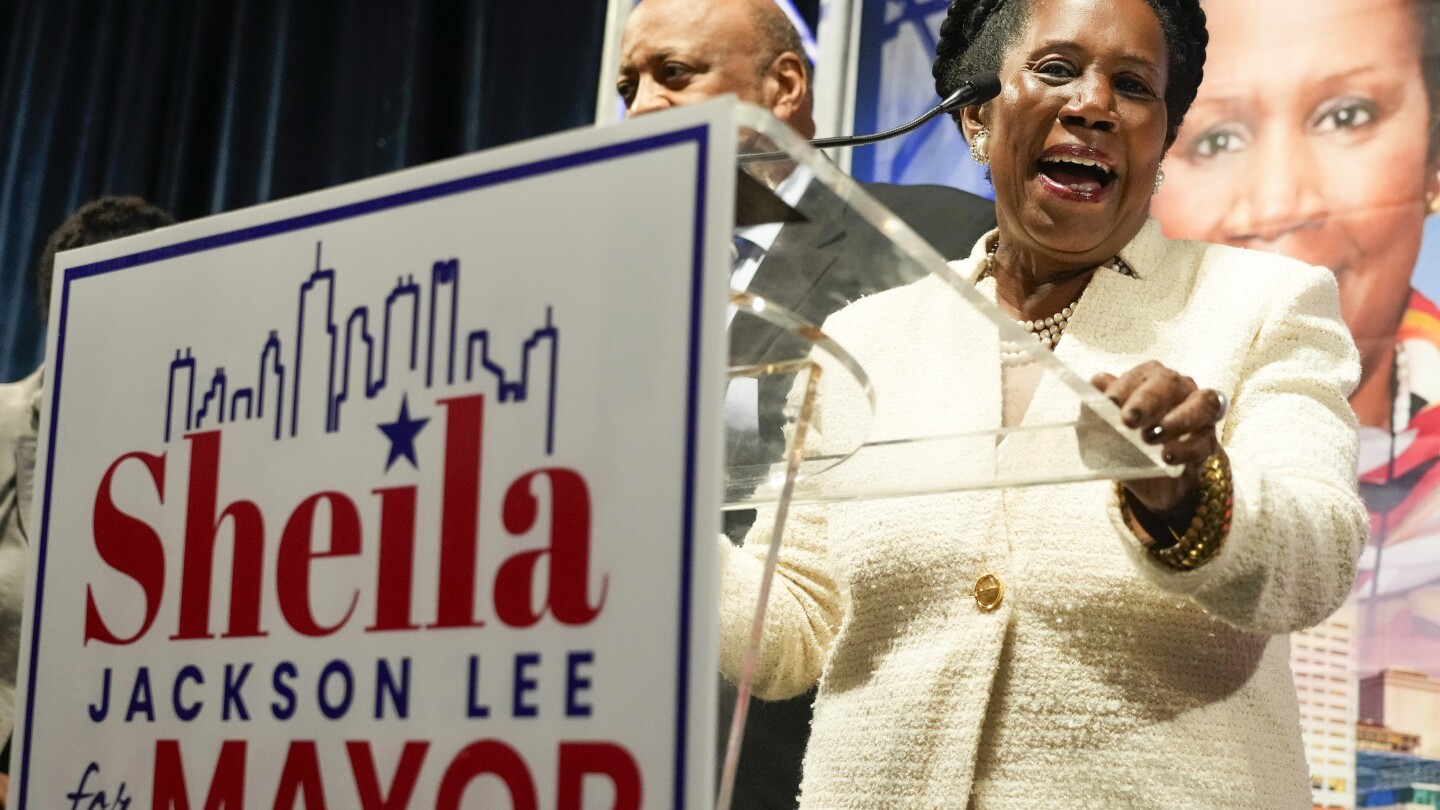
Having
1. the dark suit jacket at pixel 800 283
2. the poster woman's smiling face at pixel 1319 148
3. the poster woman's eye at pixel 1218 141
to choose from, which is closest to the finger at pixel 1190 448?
the dark suit jacket at pixel 800 283

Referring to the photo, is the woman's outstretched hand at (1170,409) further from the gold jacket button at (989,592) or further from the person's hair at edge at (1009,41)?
the person's hair at edge at (1009,41)

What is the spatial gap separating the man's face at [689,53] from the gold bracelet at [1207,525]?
5.34 feet

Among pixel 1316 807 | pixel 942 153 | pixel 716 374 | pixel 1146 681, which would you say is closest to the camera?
pixel 716 374

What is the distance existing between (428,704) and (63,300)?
0.42 m

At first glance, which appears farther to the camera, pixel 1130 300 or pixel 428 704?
pixel 1130 300

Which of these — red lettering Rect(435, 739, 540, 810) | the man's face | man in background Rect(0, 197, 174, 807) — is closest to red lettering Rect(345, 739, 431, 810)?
red lettering Rect(435, 739, 540, 810)

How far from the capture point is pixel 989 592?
119 cm

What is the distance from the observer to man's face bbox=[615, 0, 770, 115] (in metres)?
2.54

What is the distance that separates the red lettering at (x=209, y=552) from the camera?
0.85 m

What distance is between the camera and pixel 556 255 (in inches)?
29.7

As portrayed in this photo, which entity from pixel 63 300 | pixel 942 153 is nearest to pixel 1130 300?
pixel 63 300

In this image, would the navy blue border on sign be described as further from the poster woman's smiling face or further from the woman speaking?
the poster woman's smiling face

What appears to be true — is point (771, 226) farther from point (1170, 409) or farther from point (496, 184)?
point (1170, 409)

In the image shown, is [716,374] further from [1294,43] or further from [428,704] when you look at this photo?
[1294,43]
